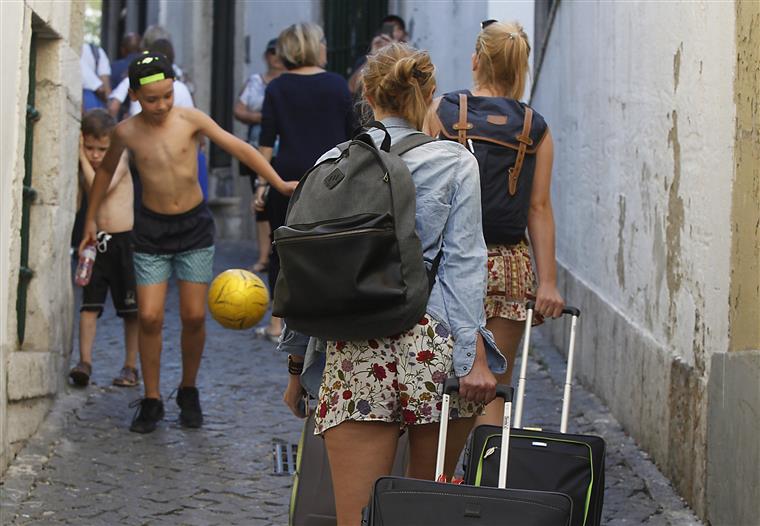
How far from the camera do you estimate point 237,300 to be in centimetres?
674

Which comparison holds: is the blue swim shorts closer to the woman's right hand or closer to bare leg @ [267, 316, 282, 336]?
the woman's right hand

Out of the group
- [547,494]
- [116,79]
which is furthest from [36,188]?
[116,79]

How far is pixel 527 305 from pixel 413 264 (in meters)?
1.32

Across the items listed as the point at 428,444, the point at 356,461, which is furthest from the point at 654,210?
the point at 356,461

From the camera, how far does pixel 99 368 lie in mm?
9094

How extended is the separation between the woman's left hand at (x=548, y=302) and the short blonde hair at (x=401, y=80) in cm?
127

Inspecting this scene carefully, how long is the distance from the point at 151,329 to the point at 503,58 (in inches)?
116

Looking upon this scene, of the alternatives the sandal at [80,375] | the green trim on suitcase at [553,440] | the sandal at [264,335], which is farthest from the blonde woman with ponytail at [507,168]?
the sandal at [264,335]

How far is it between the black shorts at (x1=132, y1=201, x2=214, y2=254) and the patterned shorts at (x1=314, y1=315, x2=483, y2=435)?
3.63 meters

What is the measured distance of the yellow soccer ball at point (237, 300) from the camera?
6.74 metres

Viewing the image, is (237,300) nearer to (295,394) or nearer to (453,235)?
(295,394)

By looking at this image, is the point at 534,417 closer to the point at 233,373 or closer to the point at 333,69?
the point at 233,373

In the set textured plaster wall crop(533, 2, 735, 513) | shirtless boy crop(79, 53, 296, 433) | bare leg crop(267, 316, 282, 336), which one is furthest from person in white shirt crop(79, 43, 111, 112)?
shirtless boy crop(79, 53, 296, 433)

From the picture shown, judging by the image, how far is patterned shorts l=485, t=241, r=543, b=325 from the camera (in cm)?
520
